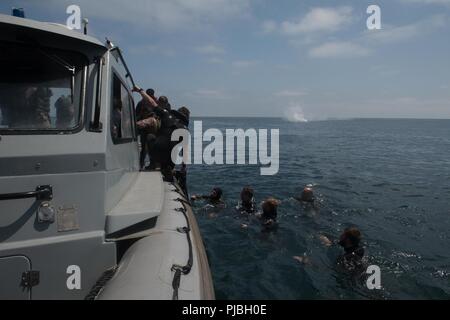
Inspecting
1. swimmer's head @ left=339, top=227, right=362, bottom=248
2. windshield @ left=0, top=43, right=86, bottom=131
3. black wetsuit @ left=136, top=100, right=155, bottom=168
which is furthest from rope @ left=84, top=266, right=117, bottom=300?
black wetsuit @ left=136, top=100, right=155, bottom=168

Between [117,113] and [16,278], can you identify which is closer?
[16,278]

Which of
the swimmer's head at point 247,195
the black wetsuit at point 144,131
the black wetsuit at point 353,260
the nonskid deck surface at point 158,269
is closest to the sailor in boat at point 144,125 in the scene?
the black wetsuit at point 144,131

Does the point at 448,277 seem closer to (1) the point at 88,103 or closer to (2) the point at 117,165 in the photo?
(2) the point at 117,165

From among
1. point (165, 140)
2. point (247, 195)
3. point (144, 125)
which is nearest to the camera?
point (165, 140)

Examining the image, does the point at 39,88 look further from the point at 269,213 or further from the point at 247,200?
the point at 247,200

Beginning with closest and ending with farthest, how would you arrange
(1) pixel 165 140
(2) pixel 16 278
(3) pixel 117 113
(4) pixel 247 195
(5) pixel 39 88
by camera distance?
(2) pixel 16 278 → (5) pixel 39 88 → (3) pixel 117 113 → (1) pixel 165 140 → (4) pixel 247 195

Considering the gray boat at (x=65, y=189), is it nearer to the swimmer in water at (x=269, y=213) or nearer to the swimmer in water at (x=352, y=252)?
the swimmer in water at (x=352, y=252)

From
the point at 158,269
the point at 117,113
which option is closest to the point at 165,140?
the point at 117,113

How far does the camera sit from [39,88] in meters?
3.53

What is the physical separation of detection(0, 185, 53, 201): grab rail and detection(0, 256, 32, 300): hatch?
493 millimetres

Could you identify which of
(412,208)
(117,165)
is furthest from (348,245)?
(412,208)

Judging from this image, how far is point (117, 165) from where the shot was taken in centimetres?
423

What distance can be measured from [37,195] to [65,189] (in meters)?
0.23
